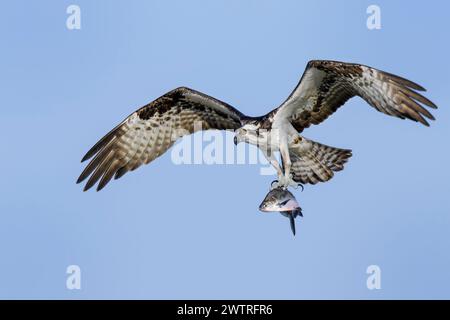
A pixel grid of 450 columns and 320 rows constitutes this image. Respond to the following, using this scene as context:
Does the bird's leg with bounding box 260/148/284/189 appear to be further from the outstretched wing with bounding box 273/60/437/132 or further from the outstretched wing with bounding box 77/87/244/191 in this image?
the outstretched wing with bounding box 77/87/244/191

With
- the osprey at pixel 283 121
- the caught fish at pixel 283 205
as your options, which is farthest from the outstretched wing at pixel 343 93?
the caught fish at pixel 283 205

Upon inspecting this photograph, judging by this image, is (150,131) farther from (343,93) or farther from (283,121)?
(343,93)

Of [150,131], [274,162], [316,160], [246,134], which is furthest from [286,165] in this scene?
[150,131]

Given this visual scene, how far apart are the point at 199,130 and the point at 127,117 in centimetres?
122

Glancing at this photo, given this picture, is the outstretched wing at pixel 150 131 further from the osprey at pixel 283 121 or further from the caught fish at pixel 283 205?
the caught fish at pixel 283 205

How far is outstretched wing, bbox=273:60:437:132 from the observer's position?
1567cm

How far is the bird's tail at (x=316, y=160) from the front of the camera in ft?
56.5

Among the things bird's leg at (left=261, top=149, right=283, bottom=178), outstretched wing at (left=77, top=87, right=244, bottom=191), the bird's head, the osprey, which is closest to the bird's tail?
the osprey

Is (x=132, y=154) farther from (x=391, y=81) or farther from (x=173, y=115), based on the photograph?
(x=391, y=81)

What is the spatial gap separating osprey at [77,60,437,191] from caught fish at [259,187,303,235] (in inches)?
45.9

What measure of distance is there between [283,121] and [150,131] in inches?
98.8

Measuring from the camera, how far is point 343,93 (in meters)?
17.0

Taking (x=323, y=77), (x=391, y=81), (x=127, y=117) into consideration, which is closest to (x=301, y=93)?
(x=323, y=77)

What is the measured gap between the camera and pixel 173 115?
59.4 ft
